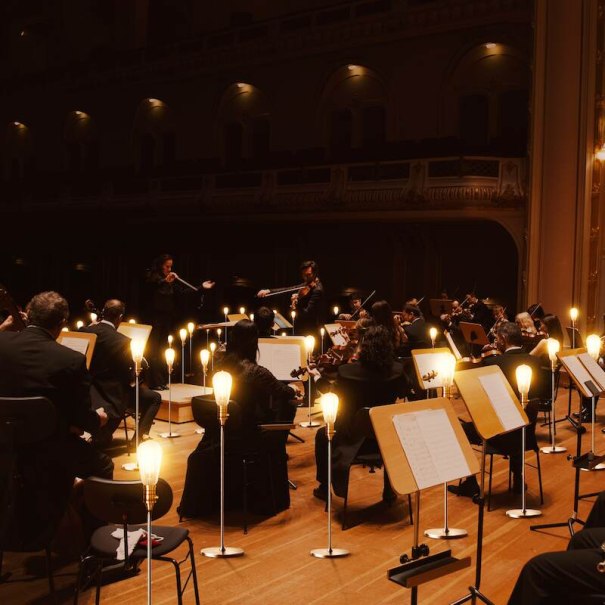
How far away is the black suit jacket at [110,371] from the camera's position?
698 cm

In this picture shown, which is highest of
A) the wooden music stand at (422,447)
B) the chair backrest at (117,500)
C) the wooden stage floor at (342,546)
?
the wooden music stand at (422,447)

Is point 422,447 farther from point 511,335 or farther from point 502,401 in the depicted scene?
point 511,335

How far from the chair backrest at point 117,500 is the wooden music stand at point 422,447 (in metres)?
1.14

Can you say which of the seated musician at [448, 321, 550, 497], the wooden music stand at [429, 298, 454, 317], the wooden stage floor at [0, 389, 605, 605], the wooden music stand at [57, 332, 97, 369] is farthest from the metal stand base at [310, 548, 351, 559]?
the wooden music stand at [429, 298, 454, 317]

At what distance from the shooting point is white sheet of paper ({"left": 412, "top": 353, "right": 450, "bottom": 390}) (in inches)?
286

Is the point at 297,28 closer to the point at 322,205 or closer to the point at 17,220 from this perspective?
the point at 322,205

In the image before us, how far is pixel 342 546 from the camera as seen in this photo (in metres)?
5.50

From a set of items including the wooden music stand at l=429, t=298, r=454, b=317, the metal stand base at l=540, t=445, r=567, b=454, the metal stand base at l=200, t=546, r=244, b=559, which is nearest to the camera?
the metal stand base at l=200, t=546, r=244, b=559

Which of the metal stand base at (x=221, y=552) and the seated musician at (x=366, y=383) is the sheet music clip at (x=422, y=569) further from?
the seated musician at (x=366, y=383)

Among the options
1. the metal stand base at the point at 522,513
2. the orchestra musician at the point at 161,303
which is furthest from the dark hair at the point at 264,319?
the metal stand base at the point at 522,513

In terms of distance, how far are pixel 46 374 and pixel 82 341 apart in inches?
95.2

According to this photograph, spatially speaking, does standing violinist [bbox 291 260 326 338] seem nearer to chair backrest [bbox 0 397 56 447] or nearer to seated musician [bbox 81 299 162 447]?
seated musician [bbox 81 299 162 447]

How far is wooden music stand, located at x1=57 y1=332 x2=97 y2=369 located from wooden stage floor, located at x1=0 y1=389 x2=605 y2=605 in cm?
124

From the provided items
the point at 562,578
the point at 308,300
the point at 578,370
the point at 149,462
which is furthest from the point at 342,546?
the point at 308,300
